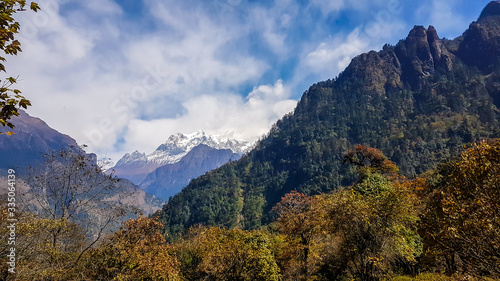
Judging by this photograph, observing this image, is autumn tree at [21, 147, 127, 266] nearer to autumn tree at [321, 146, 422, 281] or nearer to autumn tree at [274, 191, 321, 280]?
autumn tree at [274, 191, 321, 280]

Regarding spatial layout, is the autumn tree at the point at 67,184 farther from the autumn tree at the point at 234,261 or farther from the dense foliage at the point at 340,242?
the autumn tree at the point at 234,261

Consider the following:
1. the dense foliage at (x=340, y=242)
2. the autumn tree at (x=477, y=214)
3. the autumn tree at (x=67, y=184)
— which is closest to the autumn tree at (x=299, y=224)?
the dense foliage at (x=340, y=242)

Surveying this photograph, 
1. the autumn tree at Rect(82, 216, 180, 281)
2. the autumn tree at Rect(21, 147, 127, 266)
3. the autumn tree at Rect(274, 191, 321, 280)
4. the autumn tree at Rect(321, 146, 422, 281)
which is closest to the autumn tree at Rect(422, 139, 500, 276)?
the autumn tree at Rect(321, 146, 422, 281)

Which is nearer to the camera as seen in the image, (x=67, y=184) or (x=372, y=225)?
(x=372, y=225)

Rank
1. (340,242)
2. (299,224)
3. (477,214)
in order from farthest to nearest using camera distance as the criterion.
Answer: (299,224), (340,242), (477,214)

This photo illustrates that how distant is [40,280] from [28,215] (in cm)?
430

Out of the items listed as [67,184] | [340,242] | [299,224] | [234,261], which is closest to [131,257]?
[67,184]

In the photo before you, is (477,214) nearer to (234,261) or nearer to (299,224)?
(299,224)

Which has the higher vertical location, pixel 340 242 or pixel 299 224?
pixel 299 224

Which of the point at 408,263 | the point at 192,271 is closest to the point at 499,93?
the point at 408,263

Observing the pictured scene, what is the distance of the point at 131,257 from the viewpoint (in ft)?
63.8

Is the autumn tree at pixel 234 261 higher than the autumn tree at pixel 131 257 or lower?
lower

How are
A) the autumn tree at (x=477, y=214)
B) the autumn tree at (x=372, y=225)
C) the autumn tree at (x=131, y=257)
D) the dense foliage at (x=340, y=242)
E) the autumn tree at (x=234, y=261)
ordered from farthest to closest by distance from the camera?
the autumn tree at (x=234, y=261) → the autumn tree at (x=131, y=257) → the autumn tree at (x=372, y=225) → the dense foliage at (x=340, y=242) → the autumn tree at (x=477, y=214)

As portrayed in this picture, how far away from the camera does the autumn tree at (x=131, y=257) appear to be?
19.1 metres
